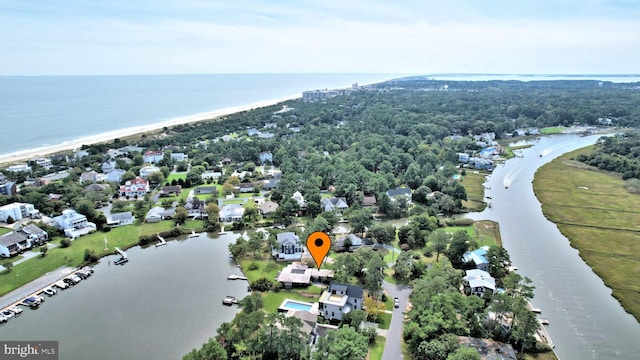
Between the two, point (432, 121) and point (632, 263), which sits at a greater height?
point (432, 121)

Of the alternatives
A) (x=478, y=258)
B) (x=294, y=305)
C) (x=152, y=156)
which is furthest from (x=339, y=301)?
(x=152, y=156)

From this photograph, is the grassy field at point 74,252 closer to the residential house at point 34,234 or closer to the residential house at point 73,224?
the residential house at point 73,224

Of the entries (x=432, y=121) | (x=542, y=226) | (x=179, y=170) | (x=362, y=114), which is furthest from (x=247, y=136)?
(x=542, y=226)

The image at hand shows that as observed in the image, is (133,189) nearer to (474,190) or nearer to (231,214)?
(231,214)

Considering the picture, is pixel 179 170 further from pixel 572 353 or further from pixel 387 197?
pixel 572 353

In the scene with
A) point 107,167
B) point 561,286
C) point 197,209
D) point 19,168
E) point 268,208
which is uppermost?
point 107,167

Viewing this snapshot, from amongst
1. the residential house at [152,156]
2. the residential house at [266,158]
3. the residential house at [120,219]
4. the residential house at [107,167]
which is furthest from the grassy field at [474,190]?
the residential house at [107,167]
